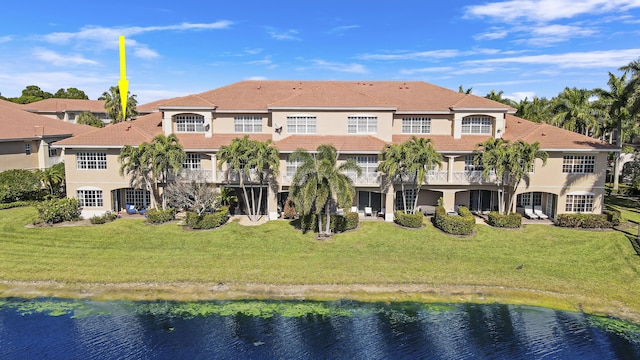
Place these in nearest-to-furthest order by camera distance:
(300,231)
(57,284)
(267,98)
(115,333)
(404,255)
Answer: (115,333) → (57,284) → (404,255) → (300,231) → (267,98)

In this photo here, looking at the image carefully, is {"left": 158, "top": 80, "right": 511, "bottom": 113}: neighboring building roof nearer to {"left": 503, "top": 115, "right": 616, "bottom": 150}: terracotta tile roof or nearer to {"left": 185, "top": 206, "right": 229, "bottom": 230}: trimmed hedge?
{"left": 503, "top": 115, "right": 616, "bottom": 150}: terracotta tile roof

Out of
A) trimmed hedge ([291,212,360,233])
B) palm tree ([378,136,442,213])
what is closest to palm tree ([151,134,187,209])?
trimmed hedge ([291,212,360,233])

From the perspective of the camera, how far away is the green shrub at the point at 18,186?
131 feet

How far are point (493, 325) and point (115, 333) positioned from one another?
18.7 m

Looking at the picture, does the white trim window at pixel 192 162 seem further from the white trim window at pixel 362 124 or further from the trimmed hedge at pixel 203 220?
the white trim window at pixel 362 124

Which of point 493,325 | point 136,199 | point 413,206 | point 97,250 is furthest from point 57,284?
point 413,206

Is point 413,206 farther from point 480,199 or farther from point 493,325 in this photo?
point 493,325

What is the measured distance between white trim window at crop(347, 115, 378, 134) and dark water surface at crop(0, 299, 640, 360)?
18273 millimetres

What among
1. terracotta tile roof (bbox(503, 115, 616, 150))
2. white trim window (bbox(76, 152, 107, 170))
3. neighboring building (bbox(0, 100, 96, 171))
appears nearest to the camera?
terracotta tile roof (bbox(503, 115, 616, 150))

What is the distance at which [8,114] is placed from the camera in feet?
163

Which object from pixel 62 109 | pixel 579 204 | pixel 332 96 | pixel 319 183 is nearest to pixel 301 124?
pixel 332 96

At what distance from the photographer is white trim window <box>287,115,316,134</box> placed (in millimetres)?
38250

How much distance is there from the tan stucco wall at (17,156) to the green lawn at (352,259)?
38.5 ft

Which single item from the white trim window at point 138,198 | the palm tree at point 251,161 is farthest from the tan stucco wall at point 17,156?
the palm tree at point 251,161
